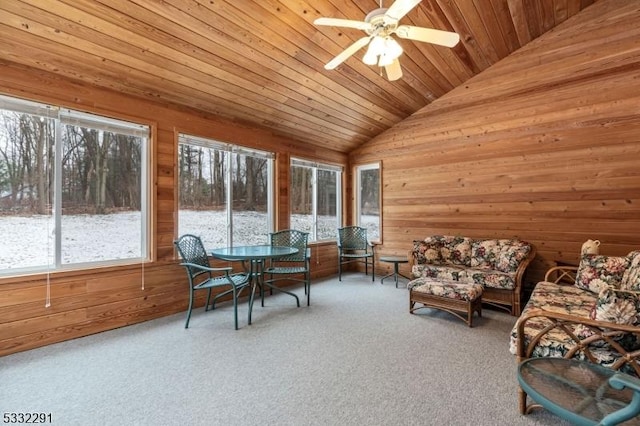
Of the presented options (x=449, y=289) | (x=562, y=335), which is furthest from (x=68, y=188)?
(x=562, y=335)

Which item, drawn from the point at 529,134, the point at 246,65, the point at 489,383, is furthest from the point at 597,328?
the point at 246,65

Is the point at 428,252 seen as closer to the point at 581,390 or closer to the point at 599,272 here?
the point at 599,272

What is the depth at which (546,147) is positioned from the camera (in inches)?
160

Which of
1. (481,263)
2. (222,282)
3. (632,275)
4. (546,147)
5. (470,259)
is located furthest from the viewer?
(470,259)

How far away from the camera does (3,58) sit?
247 cm

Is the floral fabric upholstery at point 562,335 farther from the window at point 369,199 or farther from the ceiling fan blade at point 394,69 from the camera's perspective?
the window at point 369,199

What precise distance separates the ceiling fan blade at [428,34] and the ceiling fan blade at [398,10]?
15 centimetres

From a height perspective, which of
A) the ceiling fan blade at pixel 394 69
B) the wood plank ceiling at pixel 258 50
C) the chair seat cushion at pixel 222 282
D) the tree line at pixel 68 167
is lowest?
the chair seat cushion at pixel 222 282

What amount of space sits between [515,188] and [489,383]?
309cm

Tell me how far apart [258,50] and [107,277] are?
108 inches

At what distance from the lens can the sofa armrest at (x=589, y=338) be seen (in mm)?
1639

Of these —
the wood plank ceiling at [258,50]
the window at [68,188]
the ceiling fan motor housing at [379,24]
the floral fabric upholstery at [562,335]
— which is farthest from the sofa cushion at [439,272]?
the window at [68,188]

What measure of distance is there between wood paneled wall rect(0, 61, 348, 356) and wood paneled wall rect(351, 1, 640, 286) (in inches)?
128

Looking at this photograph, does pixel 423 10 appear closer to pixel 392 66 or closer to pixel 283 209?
pixel 392 66
